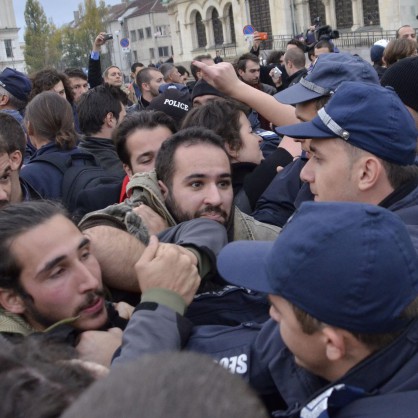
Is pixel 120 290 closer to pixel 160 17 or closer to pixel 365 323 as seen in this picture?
pixel 365 323

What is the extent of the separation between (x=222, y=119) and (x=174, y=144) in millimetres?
735

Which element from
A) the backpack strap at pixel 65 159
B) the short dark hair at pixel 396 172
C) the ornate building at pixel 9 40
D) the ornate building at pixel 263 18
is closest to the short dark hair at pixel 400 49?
the backpack strap at pixel 65 159

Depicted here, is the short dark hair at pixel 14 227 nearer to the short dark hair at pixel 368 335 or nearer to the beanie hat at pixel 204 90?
the short dark hair at pixel 368 335

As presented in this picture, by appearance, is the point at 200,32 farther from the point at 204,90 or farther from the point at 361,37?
the point at 204,90

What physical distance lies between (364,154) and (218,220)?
1.99 ft

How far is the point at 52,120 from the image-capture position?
183 inches

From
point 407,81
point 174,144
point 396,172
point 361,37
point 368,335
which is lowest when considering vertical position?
point 368,335

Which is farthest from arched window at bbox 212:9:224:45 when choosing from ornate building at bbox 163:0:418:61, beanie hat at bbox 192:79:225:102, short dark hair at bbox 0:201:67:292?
short dark hair at bbox 0:201:67:292

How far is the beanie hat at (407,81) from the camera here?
152 inches

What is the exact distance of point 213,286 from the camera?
94.7 inches

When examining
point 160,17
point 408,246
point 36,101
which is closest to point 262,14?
point 160,17

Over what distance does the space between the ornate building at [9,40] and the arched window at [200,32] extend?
83.7 feet

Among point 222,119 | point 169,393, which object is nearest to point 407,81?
point 222,119

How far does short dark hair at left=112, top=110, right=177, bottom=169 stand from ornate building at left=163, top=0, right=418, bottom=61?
3524 centimetres
